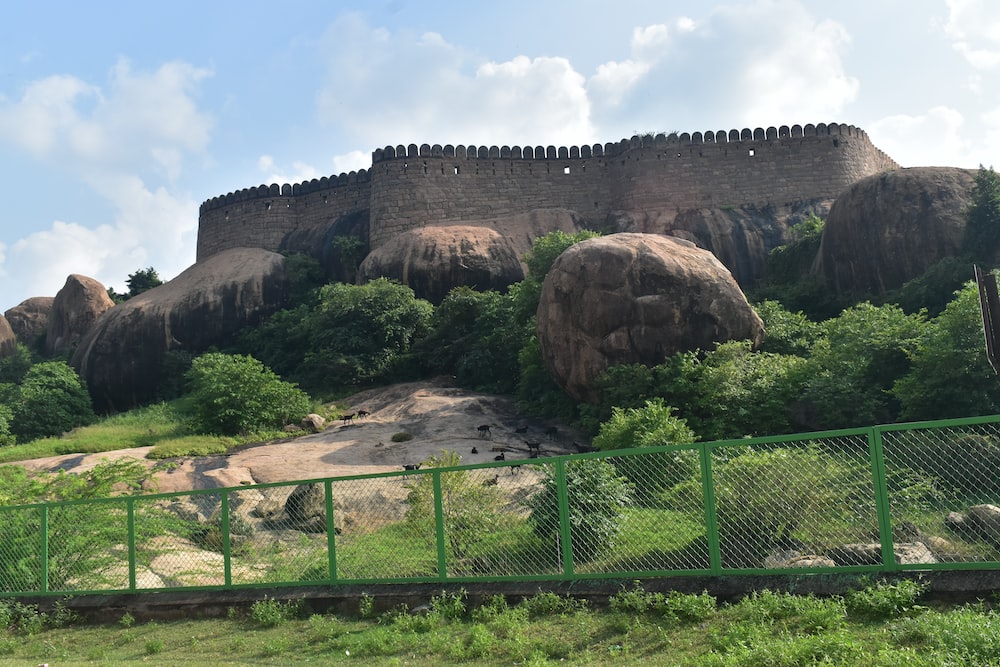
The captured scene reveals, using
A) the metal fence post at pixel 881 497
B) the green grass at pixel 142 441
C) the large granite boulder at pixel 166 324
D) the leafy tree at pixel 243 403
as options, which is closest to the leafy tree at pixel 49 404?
the large granite boulder at pixel 166 324

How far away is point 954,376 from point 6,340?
133 feet

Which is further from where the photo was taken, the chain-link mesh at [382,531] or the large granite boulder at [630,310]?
the large granite boulder at [630,310]

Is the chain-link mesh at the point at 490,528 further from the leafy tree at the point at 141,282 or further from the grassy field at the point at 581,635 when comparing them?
the leafy tree at the point at 141,282

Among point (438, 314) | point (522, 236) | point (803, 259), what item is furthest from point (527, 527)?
point (522, 236)

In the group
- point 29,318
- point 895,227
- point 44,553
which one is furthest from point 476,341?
point 29,318

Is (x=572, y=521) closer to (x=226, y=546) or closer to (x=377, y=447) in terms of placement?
→ (x=226, y=546)

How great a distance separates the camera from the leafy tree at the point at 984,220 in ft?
76.2

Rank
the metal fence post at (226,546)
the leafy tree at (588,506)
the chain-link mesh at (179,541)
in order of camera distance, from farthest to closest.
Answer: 1. the chain-link mesh at (179,541)
2. the metal fence post at (226,546)
3. the leafy tree at (588,506)

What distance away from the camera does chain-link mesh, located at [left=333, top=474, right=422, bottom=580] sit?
8047 mm

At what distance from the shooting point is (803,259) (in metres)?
29.0

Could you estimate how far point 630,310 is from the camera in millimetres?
19422

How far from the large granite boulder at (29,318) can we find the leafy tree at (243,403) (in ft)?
81.0

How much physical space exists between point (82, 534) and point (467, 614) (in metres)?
5.22

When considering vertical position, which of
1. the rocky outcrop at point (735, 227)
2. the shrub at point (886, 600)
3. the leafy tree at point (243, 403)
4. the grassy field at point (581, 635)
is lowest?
the grassy field at point (581, 635)
